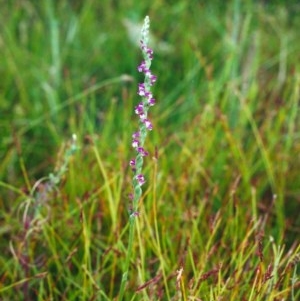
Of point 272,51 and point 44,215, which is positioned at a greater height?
point 272,51

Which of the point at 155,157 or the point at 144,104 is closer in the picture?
the point at 144,104

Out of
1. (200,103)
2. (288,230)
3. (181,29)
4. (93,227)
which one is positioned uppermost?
(181,29)

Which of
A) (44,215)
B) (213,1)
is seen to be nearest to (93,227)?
(44,215)

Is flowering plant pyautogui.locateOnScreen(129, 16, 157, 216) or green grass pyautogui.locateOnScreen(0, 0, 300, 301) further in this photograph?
green grass pyautogui.locateOnScreen(0, 0, 300, 301)

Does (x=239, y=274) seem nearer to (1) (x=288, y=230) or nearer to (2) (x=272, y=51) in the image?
(1) (x=288, y=230)

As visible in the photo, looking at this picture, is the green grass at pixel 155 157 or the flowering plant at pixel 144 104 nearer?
the flowering plant at pixel 144 104

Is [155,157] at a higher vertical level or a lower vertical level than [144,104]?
lower

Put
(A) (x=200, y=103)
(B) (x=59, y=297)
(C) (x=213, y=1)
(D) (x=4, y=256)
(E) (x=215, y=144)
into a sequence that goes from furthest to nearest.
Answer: (C) (x=213, y=1) → (A) (x=200, y=103) → (E) (x=215, y=144) → (D) (x=4, y=256) → (B) (x=59, y=297)

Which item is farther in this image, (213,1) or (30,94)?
(213,1)
